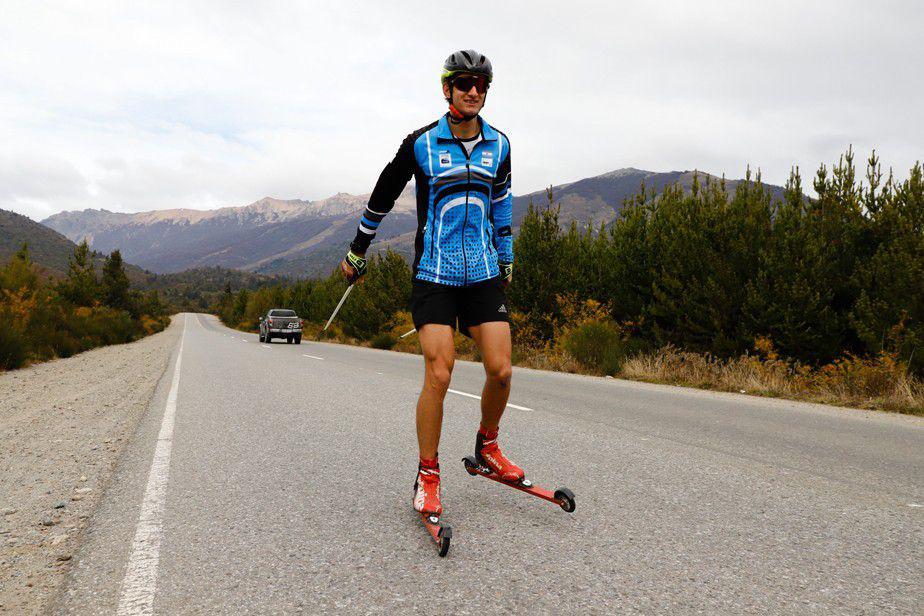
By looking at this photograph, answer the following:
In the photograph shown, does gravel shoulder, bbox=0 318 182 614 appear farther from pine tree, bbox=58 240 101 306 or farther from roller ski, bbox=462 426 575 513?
pine tree, bbox=58 240 101 306

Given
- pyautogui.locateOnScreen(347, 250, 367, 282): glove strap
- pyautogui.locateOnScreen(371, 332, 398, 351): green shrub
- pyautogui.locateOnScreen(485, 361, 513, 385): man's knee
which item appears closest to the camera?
pyautogui.locateOnScreen(485, 361, 513, 385): man's knee

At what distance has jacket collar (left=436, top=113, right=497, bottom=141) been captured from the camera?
124 inches

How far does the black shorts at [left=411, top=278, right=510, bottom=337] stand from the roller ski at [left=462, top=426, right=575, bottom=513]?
2.17 ft

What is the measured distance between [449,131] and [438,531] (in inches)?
78.6

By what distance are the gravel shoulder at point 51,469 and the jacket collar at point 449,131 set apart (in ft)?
8.71

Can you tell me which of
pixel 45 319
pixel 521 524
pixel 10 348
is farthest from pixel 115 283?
pixel 521 524

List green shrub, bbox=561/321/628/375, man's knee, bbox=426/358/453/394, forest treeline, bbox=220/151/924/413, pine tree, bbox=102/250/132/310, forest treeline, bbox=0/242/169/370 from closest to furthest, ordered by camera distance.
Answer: man's knee, bbox=426/358/453/394
forest treeline, bbox=220/151/924/413
green shrub, bbox=561/321/628/375
forest treeline, bbox=0/242/169/370
pine tree, bbox=102/250/132/310

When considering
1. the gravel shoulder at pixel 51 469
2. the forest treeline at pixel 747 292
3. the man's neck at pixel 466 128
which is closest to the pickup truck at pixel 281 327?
the forest treeline at pixel 747 292

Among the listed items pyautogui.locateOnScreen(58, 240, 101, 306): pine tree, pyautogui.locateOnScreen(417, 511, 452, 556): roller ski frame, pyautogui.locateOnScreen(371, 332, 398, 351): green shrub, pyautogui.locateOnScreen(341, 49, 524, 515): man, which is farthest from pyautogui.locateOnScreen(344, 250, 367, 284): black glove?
pyautogui.locateOnScreen(58, 240, 101, 306): pine tree

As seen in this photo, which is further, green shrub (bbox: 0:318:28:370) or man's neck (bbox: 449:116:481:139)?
green shrub (bbox: 0:318:28:370)

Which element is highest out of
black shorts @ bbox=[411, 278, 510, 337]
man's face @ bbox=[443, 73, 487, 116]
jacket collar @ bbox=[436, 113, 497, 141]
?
man's face @ bbox=[443, 73, 487, 116]

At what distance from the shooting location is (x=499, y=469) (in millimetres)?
3369

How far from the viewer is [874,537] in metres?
2.87

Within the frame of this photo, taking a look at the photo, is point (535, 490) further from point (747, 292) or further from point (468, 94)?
point (747, 292)
